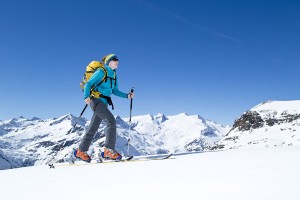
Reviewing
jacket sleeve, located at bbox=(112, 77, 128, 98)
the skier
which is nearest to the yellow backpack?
the skier

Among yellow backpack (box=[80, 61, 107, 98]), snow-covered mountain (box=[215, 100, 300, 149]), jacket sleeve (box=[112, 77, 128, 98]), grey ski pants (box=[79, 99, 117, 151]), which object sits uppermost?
snow-covered mountain (box=[215, 100, 300, 149])

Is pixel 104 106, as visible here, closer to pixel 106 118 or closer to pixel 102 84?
pixel 106 118

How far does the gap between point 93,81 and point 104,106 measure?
0.77 m

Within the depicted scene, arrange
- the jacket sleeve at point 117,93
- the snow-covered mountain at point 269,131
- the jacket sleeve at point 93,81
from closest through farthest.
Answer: the jacket sleeve at point 93,81
the jacket sleeve at point 117,93
the snow-covered mountain at point 269,131

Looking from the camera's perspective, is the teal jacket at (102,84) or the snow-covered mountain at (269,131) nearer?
the teal jacket at (102,84)

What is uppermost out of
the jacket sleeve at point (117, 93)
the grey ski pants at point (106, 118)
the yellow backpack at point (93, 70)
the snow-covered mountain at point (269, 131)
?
the snow-covered mountain at point (269, 131)

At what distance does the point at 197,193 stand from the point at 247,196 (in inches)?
20.6

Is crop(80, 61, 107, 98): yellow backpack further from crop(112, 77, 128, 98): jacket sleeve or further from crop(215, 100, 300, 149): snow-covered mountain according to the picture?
crop(215, 100, 300, 149): snow-covered mountain

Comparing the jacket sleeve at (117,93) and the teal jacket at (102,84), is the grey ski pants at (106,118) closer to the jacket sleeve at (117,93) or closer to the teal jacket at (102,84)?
the teal jacket at (102,84)

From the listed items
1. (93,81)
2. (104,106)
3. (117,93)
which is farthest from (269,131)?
(93,81)

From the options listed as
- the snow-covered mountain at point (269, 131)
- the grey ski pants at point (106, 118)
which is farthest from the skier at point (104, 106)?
the snow-covered mountain at point (269, 131)

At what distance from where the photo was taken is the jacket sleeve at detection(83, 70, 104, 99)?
8.61 meters

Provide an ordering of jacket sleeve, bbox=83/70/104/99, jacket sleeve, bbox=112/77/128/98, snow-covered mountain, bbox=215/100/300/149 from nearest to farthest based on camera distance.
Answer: jacket sleeve, bbox=83/70/104/99, jacket sleeve, bbox=112/77/128/98, snow-covered mountain, bbox=215/100/300/149

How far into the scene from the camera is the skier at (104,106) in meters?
8.65
